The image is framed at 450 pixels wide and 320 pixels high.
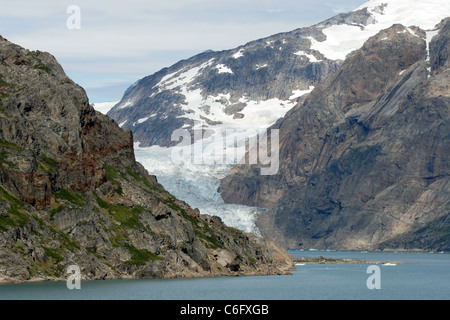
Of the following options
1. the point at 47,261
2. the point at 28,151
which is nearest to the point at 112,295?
the point at 47,261

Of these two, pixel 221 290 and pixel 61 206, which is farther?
pixel 61 206

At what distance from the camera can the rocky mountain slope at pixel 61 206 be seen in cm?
15675

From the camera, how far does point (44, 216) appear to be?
16762 cm

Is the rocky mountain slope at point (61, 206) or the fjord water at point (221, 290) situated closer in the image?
the fjord water at point (221, 290)

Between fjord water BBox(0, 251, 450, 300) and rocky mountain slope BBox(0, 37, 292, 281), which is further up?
rocky mountain slope BBox(0, 37, 292, 281)

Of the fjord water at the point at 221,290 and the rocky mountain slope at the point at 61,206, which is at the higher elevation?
the rocky mountain slope at the point at 61,206

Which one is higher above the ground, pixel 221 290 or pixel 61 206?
pixel 61 206

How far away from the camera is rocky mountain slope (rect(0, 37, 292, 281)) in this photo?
156750 mm

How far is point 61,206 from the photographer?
173 m

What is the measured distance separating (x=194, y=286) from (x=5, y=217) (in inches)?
1449

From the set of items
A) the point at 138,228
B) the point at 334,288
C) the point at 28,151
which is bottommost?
the point at 334,288

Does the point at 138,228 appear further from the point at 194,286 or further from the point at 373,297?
the point at 373,297

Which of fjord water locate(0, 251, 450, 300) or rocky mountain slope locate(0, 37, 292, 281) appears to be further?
rocky mountain slope locate(0, 37, 292, 281)
